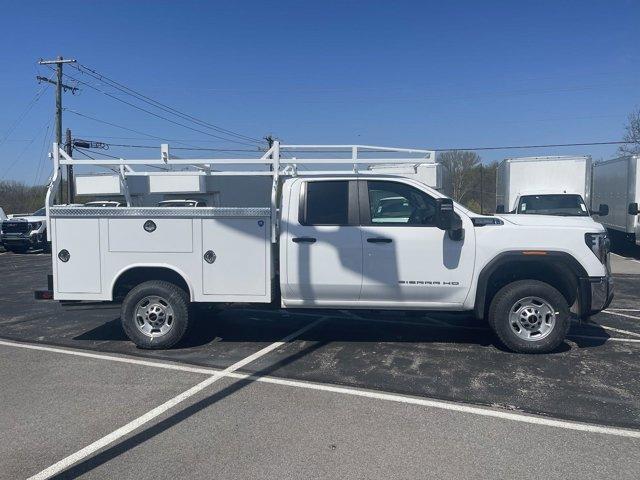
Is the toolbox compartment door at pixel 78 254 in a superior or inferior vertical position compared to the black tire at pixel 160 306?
superior

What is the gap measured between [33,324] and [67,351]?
2040mm

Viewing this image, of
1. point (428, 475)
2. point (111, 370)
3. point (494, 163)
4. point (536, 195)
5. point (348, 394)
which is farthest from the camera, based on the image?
point (494, 163)

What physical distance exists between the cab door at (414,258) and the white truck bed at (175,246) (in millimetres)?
1176

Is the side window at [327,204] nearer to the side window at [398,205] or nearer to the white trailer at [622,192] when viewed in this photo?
the side window at [398,205]

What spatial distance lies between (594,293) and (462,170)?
31774mm

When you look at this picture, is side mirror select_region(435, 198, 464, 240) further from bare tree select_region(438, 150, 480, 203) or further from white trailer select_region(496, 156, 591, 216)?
bare tree select_region(438, 150, 480, 203)

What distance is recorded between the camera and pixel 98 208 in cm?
666

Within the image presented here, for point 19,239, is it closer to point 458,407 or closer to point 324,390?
point 324,390

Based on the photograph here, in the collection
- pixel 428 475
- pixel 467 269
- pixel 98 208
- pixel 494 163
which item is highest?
pixel 494 163

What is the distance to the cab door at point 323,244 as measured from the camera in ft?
21.5

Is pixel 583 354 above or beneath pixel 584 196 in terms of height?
beneath

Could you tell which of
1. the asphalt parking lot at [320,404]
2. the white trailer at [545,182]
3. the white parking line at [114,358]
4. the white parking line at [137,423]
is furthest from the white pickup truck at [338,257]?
the white trailer at [545,182]

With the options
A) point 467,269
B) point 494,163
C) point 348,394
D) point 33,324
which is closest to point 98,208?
point 33,324

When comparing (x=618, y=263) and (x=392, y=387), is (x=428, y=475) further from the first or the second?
(x=618, y=263)
